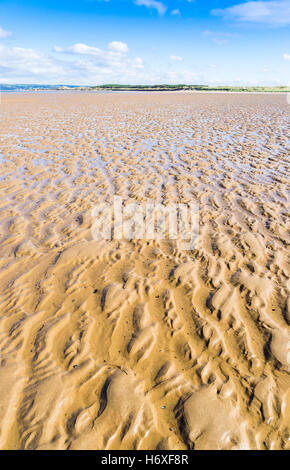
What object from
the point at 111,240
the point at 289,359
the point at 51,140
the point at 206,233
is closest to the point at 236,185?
the point at 206,233

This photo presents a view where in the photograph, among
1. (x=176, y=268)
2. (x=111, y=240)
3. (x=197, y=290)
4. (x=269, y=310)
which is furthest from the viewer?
(x=111, y=240)

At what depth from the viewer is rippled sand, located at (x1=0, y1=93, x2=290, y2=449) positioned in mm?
2482

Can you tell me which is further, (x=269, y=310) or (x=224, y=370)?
(x=269, y=310)

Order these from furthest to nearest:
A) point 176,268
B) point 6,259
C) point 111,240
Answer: point 111,240 < point 6,259 < point 176,268

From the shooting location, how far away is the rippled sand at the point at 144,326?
248 cm

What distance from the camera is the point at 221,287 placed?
404 centimetres

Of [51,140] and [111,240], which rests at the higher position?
[51,140]

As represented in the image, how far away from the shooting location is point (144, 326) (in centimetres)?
347

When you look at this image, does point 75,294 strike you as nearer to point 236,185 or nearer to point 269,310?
point 269,310

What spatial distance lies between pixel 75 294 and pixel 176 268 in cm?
168

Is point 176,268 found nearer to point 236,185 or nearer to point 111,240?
point 111,240
